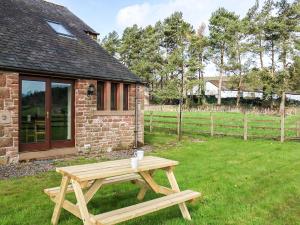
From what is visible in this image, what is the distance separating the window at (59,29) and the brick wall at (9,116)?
4185 mm

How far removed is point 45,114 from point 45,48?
2.54 meters

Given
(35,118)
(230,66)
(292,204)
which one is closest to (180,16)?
(230,66)

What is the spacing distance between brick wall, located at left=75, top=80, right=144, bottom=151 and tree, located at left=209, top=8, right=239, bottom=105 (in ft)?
102

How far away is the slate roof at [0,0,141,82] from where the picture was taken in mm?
9828

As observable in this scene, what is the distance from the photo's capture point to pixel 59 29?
13.1 m

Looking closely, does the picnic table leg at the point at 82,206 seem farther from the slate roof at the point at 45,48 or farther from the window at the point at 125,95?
the window at the point at 125,95

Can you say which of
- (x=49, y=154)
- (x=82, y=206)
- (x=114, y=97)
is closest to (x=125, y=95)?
(x=114, y=97)

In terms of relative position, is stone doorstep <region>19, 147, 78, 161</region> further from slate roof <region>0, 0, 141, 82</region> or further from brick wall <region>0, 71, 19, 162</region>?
slate roof <region>0, 0, 141, 82</region>

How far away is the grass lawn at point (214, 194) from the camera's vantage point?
491 cm

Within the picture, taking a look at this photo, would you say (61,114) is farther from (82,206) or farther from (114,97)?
(82,206)

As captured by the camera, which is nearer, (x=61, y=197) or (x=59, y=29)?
(x=61, y=197)

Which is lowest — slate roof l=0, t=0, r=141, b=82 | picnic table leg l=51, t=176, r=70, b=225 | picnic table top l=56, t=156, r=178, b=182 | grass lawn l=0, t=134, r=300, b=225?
grass lawn l=0, t=134, r=300, b=225

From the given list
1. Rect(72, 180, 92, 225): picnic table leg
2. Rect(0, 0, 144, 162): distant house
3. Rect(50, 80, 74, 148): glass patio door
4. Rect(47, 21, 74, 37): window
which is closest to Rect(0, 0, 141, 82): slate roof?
Rect(0, 0, 144, 162): distant house

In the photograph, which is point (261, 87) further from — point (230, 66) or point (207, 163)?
point (207, 163)
